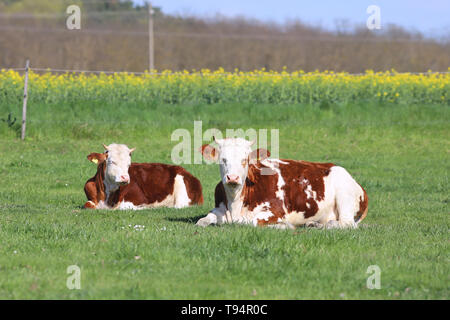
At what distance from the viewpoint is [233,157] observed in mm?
9203

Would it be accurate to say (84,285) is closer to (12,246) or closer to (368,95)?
(12,246)

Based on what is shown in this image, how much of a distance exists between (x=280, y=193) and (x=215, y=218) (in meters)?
0.89

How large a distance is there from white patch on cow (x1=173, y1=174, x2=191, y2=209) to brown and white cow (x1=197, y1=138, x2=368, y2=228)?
8.67ft

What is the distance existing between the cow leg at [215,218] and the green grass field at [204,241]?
25 cm

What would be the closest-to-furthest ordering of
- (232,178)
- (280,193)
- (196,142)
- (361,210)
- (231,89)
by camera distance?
(232,178), (280,193), (361,210), (196,142), (231,89)

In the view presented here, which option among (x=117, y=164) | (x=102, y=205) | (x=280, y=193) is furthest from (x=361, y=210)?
(x=102, y=205)

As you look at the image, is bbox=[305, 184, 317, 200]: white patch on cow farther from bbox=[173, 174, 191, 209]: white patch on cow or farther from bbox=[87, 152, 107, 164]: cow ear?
bbox=[87, 152, 107, 164]: cow ear

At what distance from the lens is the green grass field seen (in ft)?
21.6

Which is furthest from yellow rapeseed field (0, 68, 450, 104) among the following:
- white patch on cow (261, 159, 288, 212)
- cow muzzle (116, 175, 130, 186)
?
white patch on cow (261, 159, 288, 212)

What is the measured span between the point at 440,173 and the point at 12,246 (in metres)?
11.4

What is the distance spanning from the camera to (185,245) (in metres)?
7.98

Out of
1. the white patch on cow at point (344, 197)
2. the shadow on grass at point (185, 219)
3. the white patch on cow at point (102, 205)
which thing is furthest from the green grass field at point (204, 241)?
the white patch on cow at point (102, 205)

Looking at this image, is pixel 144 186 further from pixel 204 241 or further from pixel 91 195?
pixel 204 241

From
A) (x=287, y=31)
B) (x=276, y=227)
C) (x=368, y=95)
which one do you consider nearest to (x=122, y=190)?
(x=276, y=227)
